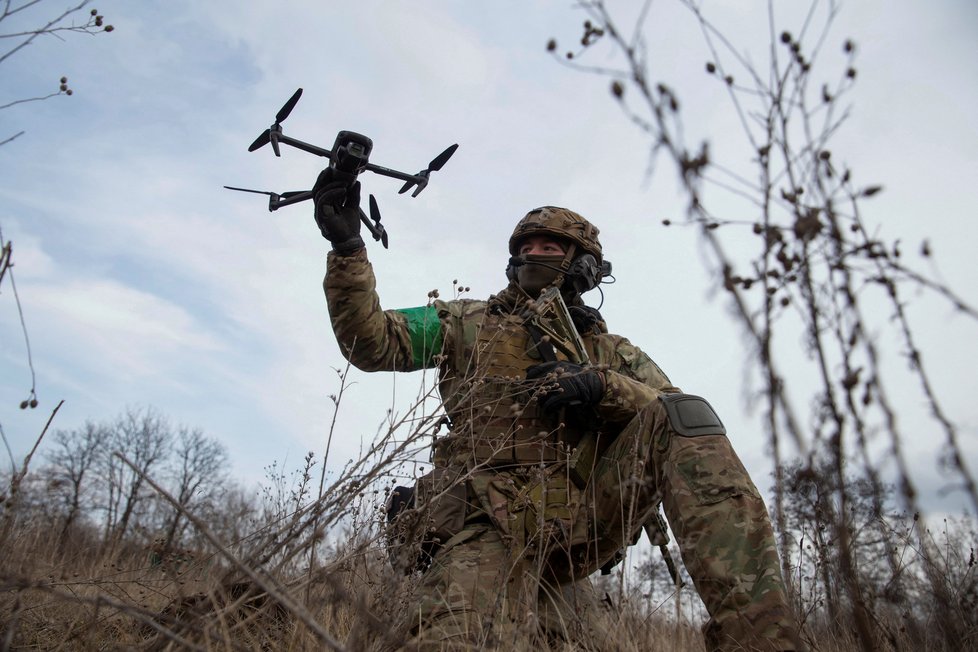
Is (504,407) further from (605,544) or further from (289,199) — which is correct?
(289,199)

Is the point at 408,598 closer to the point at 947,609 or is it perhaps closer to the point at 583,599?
the point at 583,599

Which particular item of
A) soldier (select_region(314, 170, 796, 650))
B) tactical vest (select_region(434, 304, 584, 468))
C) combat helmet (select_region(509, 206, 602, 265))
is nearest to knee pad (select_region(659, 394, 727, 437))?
soldier (select_region(314, 170, 796, 650))

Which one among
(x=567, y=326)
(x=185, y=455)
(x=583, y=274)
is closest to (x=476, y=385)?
(x=567, y=326)

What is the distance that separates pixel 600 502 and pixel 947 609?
1990mm

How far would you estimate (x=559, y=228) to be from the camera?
4.04 m

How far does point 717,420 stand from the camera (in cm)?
266

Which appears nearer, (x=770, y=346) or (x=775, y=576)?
(x=770, y=346)

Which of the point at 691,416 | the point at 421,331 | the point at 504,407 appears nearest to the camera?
the point at 691,416

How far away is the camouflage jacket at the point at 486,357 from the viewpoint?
3.05m

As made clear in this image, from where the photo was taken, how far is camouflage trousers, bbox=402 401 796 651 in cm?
208

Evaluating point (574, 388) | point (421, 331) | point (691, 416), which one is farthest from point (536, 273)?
point (691, 416)

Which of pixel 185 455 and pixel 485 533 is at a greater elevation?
pixel 185 455

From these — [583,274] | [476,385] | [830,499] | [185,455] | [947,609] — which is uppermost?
[185,455]

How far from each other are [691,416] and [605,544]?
2.37ft
